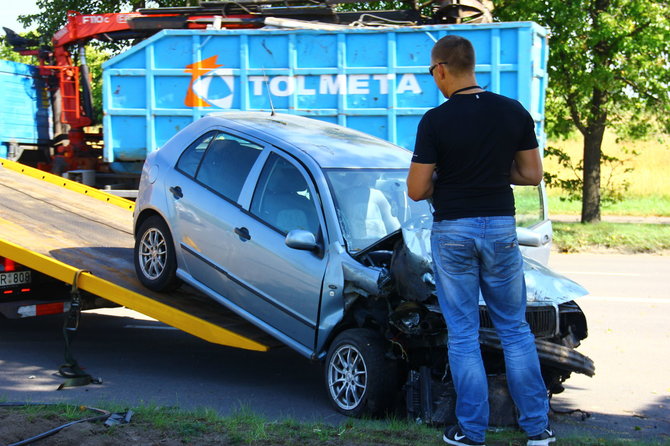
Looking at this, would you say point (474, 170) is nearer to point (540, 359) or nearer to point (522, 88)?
point (540, 359)

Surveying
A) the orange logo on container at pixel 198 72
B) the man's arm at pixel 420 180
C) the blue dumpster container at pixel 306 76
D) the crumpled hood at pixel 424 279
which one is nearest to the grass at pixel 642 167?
the blue dumpster container at pixel 306 76

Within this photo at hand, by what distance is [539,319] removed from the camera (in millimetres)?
5121

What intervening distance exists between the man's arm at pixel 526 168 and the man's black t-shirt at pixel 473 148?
102 mm

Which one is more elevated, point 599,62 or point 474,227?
point 599,62

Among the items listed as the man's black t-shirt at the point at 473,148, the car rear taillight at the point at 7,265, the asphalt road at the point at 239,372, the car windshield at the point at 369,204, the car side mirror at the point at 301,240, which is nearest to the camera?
the man's black t-shirt at the point at 473,148

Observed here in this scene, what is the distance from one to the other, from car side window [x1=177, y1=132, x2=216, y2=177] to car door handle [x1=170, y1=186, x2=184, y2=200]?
0.15 metres

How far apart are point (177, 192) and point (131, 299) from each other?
957 mm

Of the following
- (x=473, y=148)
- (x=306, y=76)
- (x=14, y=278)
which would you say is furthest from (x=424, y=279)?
(x=306, y=76)

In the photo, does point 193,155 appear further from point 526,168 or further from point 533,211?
point 526,168

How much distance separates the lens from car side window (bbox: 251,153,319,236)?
5973mm

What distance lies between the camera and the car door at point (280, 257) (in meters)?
5.76

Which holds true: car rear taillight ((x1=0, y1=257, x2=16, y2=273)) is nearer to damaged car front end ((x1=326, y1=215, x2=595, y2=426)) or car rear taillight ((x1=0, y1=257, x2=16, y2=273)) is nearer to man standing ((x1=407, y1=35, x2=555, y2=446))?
damaged car front end ((x1=326, y1=215, x2=595, y2=426))

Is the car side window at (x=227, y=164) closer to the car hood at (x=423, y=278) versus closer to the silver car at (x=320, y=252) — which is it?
the silver car at (x=320, y=252)

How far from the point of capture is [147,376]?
6.60m
